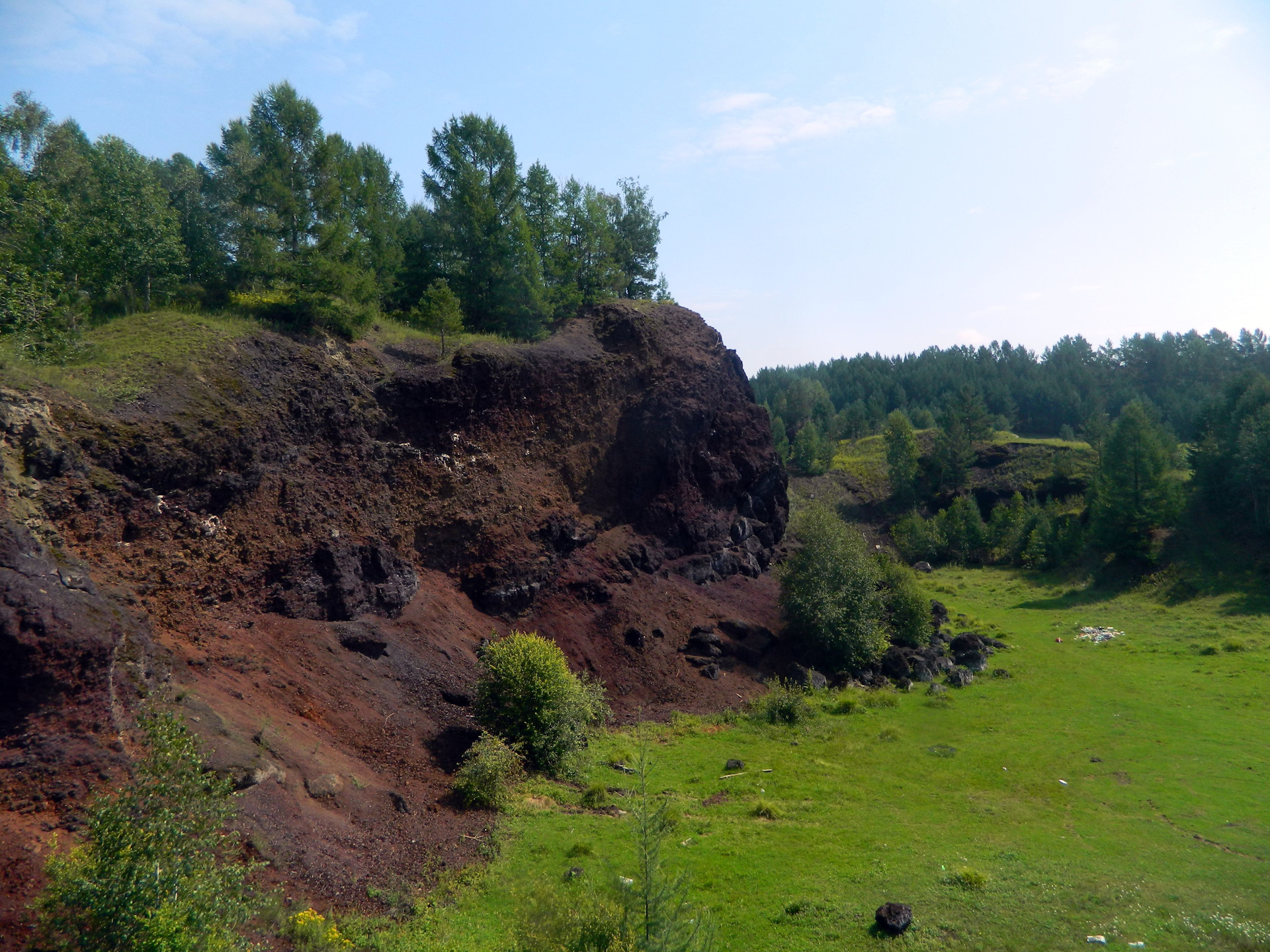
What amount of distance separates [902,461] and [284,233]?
7796cm

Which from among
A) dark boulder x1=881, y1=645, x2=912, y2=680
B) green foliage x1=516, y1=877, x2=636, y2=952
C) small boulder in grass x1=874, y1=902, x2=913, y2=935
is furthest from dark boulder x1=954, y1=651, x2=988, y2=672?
green foliage x1=516, y1=877, x2=636, y2=952

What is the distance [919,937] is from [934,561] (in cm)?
6596

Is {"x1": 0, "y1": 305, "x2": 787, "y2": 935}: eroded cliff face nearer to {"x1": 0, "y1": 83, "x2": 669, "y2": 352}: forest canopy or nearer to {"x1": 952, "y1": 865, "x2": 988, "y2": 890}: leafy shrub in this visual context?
{"x1": 0, "y1": 83, "x2": 669, "y2": 352}: forest canopy

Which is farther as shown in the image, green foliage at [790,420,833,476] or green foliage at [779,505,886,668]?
green foliage at [790,420,833,476]

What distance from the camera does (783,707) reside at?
31.0 meters

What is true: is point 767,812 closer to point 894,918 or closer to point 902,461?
point 894,918

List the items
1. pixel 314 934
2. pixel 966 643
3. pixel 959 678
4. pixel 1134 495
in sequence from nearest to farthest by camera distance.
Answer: pixel 314 934 < pixel 959 678 < pixel 966 643 < pixel 1134 495

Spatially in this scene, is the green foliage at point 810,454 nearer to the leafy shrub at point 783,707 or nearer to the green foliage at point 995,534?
the green foliage at point 995,534

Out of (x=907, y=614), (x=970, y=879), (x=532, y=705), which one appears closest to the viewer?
(x=970, y=879)

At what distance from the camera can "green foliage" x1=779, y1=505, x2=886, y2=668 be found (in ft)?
123

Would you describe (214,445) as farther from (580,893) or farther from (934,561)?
(934,561)

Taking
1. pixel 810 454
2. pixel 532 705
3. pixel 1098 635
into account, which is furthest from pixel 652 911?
pixel 810 454

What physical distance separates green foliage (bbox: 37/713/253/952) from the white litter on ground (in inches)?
1978

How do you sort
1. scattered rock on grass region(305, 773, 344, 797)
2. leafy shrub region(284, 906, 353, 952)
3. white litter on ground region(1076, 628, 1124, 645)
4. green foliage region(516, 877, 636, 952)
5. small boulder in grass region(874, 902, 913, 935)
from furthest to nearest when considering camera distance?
white litter on ground region(1076, 628, 1124, 645) → scattered rock on grass region(305, 773, 344, 797) → small boulder in grass region(874, 902, 913, 935) → leafy shrub region(284, 906, 353, 952) → green foliage region(516, 877, 636, 952)
